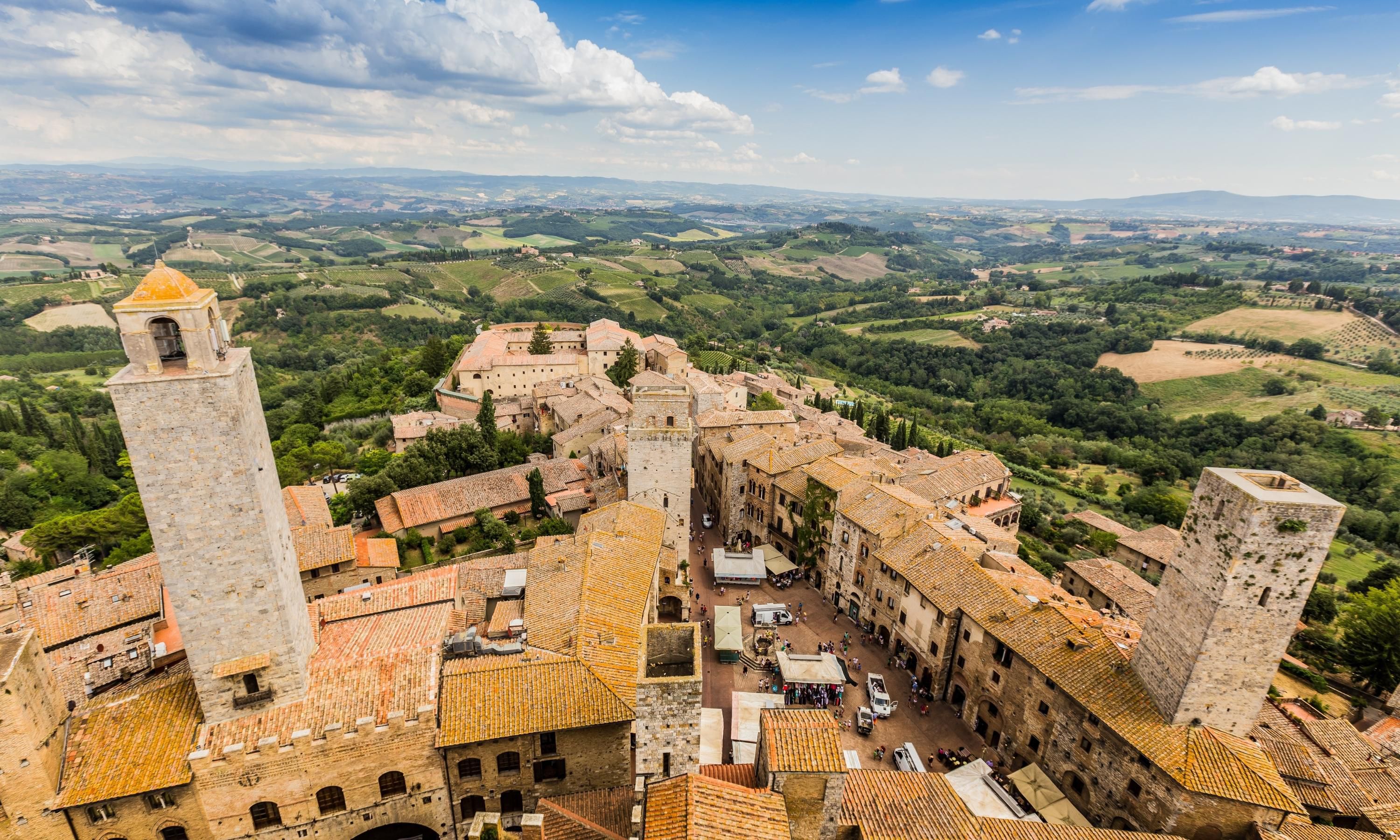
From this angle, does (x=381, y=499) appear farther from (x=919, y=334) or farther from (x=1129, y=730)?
(x=919, y=334)

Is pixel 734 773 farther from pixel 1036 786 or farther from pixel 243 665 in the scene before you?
pixel 243 665

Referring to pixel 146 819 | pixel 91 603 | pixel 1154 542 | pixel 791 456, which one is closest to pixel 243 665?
pixel 146 819

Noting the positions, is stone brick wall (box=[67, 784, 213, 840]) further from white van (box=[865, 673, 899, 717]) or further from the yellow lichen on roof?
white van (box=[865, 673, 899, 717])

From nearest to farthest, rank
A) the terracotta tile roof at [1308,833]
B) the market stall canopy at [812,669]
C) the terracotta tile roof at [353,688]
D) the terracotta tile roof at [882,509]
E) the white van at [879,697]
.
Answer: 1. the terracotta tile roof at [353,688]
2. the terracotta tile roof at [1308,833]
3. the market stall canopy at [812,669]
4. the white van at [879,697]
5. the terracotta tile roof at [882,509]

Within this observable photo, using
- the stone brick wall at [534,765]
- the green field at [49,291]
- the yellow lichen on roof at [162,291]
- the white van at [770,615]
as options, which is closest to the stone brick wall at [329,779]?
the stone brick wall at [534,765]

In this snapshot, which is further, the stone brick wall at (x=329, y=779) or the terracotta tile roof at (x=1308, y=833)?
the terracotta tile roof at (x=1308, y=833)

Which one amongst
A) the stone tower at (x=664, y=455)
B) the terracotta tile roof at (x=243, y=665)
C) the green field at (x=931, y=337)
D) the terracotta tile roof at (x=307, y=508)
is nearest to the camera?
the terracotta tile roof at (x=243, y=665)

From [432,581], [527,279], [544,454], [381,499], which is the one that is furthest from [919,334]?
[432,581]

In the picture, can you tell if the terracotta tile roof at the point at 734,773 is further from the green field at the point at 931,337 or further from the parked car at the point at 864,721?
the green field at the point at 931,337
